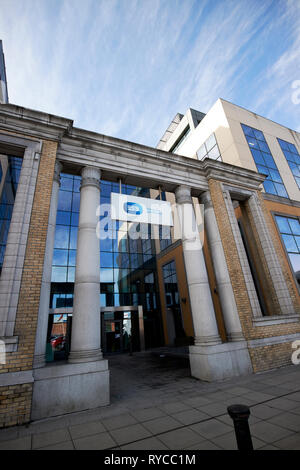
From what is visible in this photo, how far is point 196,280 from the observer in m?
8.22

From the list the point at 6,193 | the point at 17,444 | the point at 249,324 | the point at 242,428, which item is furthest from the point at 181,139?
the point at 17,444

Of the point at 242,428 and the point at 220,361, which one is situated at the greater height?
the point at 242,428

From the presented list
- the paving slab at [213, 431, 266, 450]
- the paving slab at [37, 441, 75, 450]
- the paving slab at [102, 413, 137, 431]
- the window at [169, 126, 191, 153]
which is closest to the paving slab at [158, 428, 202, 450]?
the paving slab at [213, 431, 266, 450]

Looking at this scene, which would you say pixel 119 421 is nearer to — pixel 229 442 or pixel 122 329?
pixel 229 442

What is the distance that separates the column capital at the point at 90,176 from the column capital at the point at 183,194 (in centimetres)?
351

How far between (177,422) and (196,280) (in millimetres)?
4641

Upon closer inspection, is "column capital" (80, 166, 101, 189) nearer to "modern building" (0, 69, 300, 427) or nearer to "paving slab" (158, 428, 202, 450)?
"modern building" (0, 69, 300, 427)

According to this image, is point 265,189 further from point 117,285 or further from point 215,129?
A: point 117,285

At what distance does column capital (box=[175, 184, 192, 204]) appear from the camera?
927 cm

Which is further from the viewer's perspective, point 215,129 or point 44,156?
point 215,129

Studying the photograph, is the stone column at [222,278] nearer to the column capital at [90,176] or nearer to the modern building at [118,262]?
the modern building at [118,262]

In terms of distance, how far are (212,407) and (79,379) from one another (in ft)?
10.3
